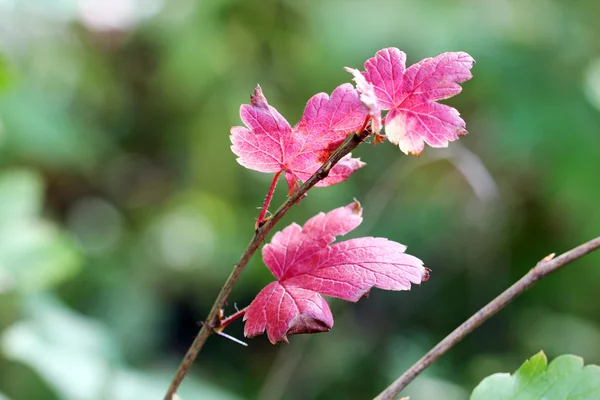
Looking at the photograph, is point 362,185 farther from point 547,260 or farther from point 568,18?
point 547,260

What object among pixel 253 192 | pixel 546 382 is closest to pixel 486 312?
pixel 546 382

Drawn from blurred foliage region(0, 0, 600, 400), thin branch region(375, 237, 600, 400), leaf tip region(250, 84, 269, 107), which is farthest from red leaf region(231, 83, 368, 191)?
blurred foliage region(0, 0, 600, 400)

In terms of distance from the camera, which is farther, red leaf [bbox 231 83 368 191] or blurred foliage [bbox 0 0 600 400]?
blurred foliage [bbox 0 0 600 400]

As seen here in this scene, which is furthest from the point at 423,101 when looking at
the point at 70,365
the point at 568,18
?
the point at 568,18

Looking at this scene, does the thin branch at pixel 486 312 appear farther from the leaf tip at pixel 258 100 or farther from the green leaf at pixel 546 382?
the leaf tip at pixel 258 100

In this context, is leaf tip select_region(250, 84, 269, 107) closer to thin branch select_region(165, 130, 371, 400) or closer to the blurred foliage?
thin branch select_region(165, 130, 371, 400)
